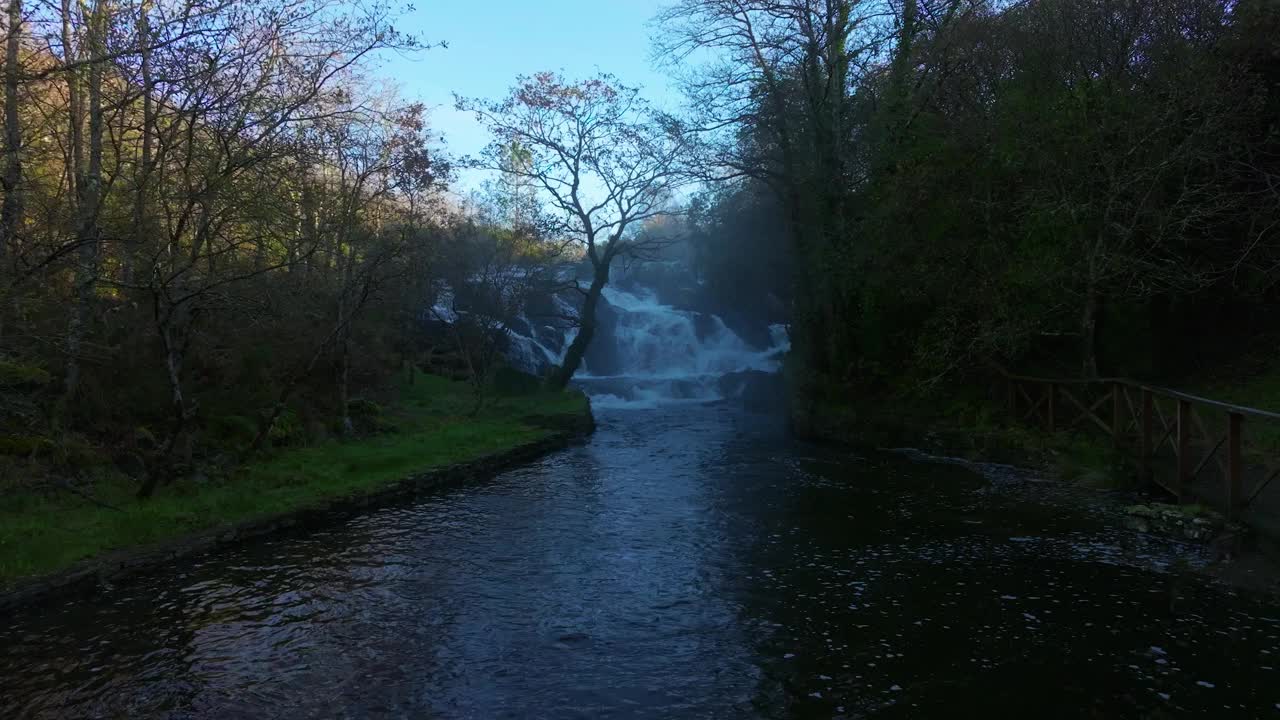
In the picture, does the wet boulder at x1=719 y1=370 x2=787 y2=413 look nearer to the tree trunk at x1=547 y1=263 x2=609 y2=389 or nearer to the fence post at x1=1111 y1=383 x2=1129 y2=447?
the tree trunk at x1=547 y1=263 x2=609 y2=389

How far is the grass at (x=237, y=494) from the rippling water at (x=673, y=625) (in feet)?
2.64

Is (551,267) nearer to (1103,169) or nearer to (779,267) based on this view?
(779,267)

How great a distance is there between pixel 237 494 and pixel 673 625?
25.1ft

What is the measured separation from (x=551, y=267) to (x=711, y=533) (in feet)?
69.7

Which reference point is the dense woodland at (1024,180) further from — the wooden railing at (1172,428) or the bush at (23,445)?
the bush at (23,445)

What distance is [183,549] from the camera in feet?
31.0

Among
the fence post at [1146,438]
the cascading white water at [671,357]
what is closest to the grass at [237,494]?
the fence post at [1146,438]

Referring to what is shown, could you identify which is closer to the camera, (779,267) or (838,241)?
(838,241)

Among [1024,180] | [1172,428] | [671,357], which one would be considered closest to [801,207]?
[1024,180]

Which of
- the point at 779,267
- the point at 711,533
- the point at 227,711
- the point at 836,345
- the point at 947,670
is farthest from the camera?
the point at 779,267

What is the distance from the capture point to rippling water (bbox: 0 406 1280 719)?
591cm

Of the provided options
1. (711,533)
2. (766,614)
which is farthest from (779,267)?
(766,614)

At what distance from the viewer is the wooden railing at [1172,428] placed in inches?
346

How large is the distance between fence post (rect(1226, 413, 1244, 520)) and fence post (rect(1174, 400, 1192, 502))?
1.37 meters
